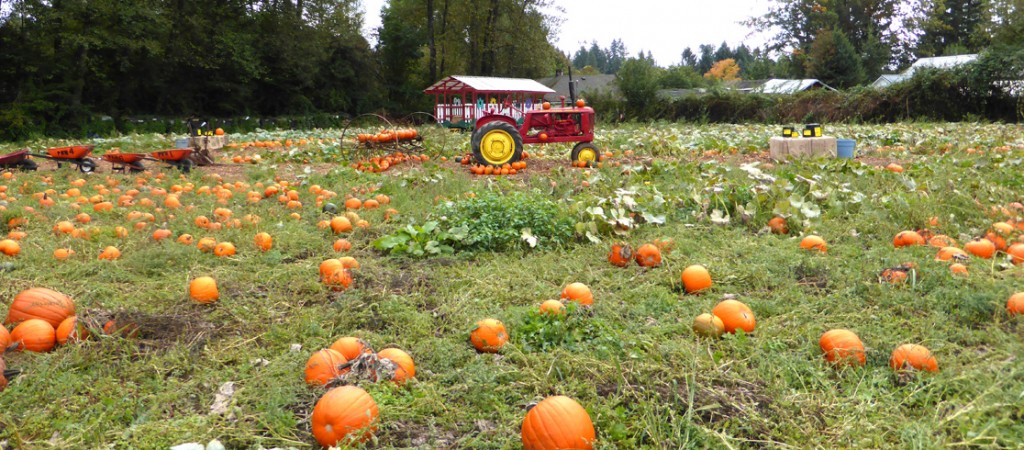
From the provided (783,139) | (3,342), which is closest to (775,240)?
(3,342)

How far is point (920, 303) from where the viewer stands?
3.54m

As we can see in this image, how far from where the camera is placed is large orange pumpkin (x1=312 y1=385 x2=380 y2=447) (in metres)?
2.44

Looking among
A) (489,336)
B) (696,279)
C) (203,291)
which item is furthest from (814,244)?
(203,291)

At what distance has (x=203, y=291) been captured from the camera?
3895 millimetres

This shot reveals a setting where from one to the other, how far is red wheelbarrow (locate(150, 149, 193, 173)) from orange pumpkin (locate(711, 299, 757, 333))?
886cm

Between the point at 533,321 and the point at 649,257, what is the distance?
1478 millimetres

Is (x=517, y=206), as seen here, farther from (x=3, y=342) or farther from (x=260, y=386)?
(x=3, y=342)

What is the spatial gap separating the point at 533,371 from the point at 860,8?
6742 centimetres

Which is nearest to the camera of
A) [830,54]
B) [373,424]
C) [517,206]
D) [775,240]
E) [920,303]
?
[373,424]

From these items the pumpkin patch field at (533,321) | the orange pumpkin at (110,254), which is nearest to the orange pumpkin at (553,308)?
the pumpkin patch field at (533,321)

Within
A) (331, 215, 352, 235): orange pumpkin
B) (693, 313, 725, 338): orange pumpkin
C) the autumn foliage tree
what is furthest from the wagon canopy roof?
the autumn foliage tree

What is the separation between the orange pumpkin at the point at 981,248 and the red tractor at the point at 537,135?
6.55 metres

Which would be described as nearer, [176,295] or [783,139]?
[176,295]

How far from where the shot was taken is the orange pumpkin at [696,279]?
13.3 feet
